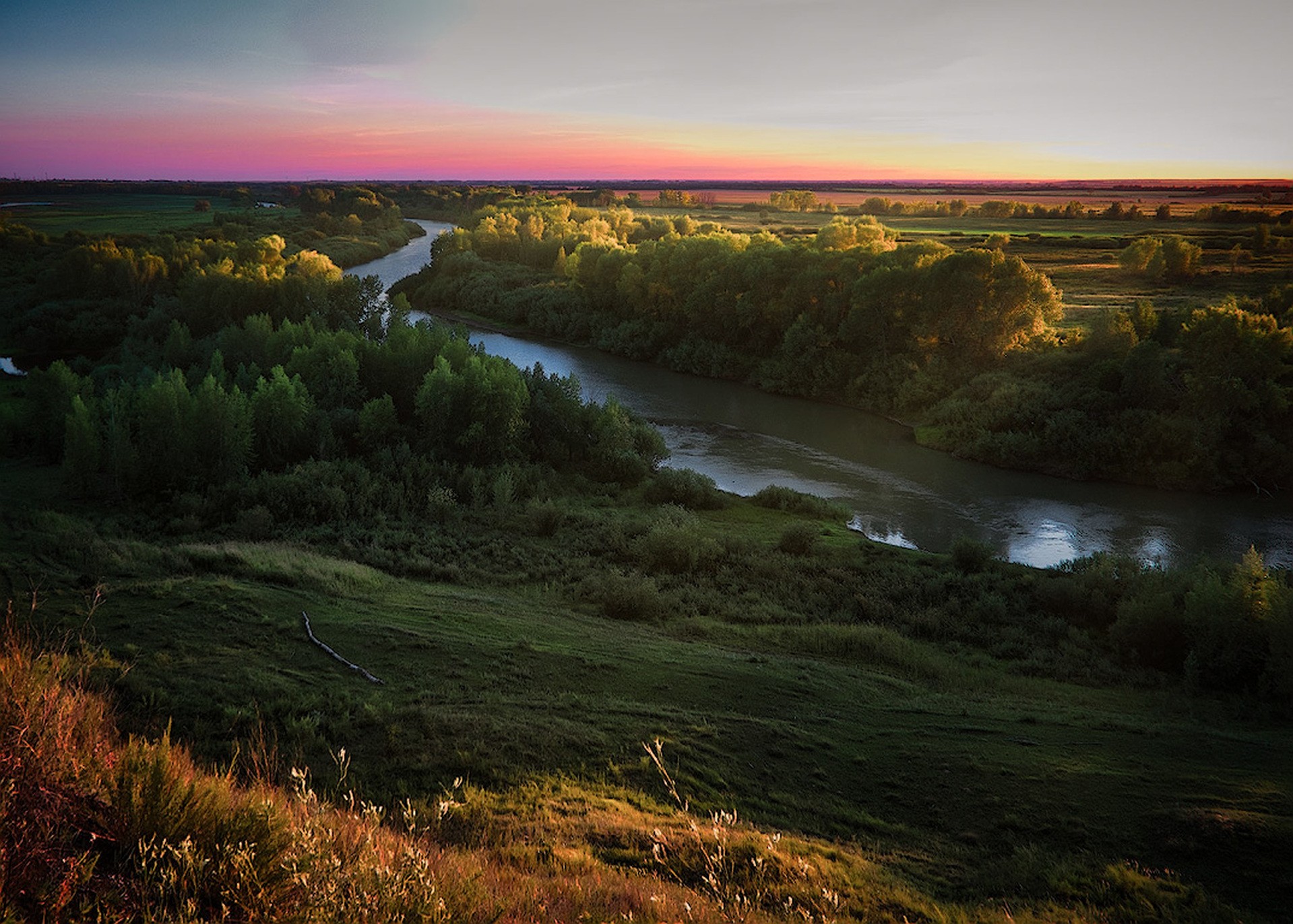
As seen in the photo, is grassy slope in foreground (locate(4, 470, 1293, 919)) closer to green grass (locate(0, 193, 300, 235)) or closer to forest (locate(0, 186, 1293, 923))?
forest (locate(0, 186, 1293, 923))

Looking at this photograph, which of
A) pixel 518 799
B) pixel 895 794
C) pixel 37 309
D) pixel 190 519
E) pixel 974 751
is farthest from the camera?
pixel 37 309

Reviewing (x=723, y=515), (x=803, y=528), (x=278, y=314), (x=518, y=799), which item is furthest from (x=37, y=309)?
(x=518, y=799)

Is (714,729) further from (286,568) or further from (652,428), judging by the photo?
(652,428)

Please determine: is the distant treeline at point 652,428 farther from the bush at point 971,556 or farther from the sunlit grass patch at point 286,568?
the sunlit grass patch at point 286,568

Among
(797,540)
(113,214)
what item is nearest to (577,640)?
(797,540)

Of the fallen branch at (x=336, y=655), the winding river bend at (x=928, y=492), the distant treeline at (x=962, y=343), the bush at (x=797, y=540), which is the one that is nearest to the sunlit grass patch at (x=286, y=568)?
the fallen branch at (x=336, y=655)

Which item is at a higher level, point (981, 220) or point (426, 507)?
point (981, 220)

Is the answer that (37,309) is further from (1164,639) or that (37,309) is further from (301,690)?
(1164,639)
